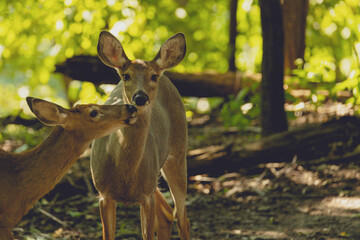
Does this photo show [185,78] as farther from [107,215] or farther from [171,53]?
[107,215]

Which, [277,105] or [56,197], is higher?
[277,105]

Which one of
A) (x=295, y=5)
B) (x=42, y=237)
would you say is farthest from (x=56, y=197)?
(x=295, y=5)

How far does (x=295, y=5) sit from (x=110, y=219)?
6.59 meters

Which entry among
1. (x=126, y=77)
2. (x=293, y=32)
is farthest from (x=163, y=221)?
(x=293, y=32)

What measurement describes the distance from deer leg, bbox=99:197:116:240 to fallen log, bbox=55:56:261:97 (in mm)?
3948

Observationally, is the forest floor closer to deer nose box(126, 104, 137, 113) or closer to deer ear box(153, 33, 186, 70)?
deer ear box(153, 33, 186, 70)

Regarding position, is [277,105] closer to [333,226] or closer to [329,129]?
[329,129]

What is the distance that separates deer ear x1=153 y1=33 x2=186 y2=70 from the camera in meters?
4.77

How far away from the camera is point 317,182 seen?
7.20 meters

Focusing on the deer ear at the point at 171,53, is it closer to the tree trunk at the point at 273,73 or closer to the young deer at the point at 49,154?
the young deer at the point at 49,154

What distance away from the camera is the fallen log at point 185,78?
27.4 feet

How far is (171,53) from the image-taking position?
15.8 feet

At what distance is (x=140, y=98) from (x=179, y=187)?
1.54m

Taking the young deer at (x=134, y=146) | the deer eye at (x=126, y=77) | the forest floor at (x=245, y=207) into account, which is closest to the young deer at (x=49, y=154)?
the young deer at (x=134, y=146)
